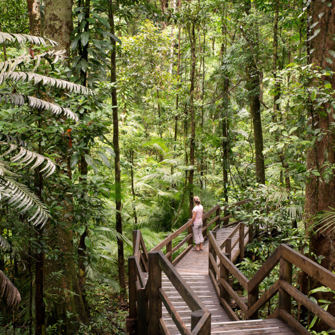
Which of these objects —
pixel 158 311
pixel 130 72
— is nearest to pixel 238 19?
pixel 130 72

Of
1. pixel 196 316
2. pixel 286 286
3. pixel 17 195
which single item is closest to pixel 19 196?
pixel 17 195

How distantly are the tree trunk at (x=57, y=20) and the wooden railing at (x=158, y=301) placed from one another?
11.0 ft

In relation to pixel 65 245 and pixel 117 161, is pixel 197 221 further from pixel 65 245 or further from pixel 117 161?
pixel 65 245

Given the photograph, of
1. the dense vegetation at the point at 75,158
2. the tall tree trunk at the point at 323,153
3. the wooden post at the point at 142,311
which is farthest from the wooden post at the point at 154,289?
the tall tree trunk at the point at 323,153

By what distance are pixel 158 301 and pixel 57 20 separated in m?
4.04

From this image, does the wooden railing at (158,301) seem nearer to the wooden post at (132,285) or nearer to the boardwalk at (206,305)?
the wooden post at (132,285)

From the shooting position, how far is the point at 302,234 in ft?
14.7

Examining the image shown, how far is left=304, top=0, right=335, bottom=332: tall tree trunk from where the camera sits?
3918mm

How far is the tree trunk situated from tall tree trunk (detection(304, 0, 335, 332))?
351 centimetres

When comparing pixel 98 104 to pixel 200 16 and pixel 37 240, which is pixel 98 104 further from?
pixel 200 16

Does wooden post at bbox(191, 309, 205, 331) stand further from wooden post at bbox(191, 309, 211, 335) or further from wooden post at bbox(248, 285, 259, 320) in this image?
wooden post at bbox(248, 285, 259, 320)

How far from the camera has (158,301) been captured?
325cm

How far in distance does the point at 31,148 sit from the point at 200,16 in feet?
25.1

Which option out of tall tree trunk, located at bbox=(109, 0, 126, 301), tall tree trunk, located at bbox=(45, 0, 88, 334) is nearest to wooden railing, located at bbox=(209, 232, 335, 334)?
tall tree trunk, located at bbox=(45, 0, 88, 334)
